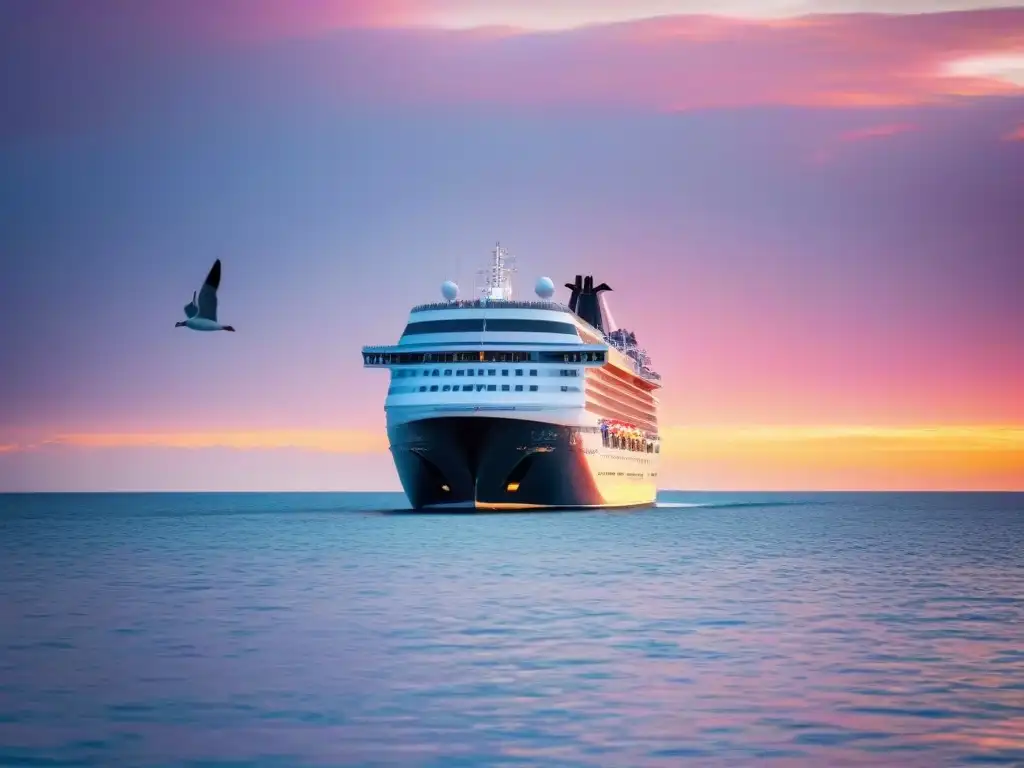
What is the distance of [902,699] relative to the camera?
20859 mm

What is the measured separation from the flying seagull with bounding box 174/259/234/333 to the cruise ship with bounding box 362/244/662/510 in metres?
37.1

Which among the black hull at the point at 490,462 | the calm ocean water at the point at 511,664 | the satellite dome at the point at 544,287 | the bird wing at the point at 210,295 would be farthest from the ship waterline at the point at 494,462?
the bird wing at the point at 210,295

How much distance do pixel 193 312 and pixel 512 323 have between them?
4320 cm

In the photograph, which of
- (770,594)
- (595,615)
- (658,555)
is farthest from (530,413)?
(595,615)

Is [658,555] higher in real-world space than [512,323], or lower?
lower

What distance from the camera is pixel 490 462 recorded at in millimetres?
87062

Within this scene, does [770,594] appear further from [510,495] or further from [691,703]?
[510,495]

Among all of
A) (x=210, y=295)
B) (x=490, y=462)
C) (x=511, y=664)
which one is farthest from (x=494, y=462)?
(x=511, y=664)

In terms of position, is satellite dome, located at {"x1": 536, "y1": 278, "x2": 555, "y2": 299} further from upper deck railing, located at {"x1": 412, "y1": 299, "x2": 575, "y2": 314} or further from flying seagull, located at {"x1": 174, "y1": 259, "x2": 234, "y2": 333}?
flying seagull, located at {"x1": 174, "y1": 259, "x2": 234, "y2": 333}

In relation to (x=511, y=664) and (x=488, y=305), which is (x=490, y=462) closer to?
(x=488, y=305)

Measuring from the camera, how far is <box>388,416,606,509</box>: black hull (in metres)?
86.0

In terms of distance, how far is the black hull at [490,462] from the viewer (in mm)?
86000

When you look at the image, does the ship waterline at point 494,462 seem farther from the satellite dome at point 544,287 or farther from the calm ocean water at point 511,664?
the calm ocean water at point 511,664

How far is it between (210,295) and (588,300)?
3185 inches
